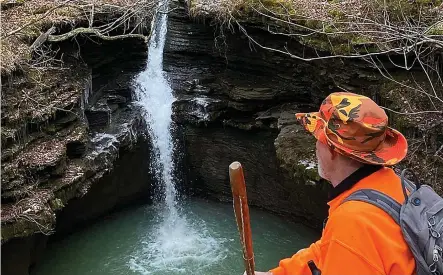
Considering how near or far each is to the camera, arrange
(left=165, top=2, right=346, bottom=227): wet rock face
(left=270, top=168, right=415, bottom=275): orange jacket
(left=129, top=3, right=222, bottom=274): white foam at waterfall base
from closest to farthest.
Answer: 1. (left=270, top=168, right=415, bottom=275): orange jacket
2. (left=129, top=3, right=222, bottom=274): white foam at waterfall base
3. (left=165, top=2, right=346, bottom=227): wet rock face

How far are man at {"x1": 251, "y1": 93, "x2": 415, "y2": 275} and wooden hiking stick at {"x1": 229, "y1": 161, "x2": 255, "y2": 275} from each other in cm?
14

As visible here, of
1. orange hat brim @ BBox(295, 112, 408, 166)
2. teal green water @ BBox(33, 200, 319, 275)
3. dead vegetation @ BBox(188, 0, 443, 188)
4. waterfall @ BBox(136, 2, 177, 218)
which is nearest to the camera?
orange hat brim @ BBox(295, 112, 408, 166)

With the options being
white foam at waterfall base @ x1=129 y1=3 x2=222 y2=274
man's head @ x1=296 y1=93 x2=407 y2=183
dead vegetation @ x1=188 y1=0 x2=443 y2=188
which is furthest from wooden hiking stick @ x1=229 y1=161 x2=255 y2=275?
white foam at waterfall base @ x1=129 y1=3 x2=222 y2=274

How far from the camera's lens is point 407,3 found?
23.5ft

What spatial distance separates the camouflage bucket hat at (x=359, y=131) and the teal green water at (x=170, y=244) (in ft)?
20.6

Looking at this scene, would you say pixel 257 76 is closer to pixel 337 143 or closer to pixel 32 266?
pixel 32 266

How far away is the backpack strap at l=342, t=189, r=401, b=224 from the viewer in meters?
1.67

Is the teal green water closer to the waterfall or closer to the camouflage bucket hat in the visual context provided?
the waterfall

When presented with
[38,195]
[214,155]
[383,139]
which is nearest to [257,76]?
[214,155]

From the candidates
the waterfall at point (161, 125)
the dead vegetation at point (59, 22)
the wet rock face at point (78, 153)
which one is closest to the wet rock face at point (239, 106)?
the waterfall at point (161, 125)

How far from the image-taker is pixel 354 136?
1.81m

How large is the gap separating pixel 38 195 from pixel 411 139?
5447 mm

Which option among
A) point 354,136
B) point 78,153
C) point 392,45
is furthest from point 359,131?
point 78,153

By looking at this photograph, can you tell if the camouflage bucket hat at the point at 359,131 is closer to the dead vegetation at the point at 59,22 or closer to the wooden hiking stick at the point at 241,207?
the wooden hiking stick at the point at 241,207
